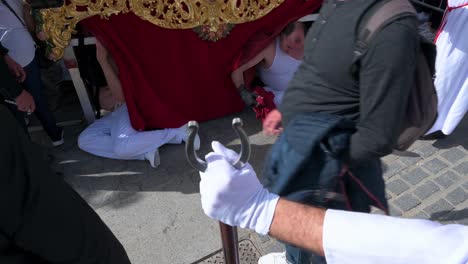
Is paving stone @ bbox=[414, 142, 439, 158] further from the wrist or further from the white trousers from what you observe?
the wrist

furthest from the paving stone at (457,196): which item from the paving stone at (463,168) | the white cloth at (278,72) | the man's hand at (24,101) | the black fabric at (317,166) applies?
the man's hand at (24,101)

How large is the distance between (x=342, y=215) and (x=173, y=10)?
2.45 meters

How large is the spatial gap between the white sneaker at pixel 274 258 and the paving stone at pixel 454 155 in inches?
67.2

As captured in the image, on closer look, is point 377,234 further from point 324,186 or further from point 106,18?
point 106,18

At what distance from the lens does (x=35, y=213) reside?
105 cm

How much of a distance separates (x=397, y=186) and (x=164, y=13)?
220 centimetres

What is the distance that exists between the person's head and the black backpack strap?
1976 millimetres

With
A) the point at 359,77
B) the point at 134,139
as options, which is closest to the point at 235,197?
the point at 359,77

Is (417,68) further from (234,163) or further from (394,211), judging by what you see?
(394,211)

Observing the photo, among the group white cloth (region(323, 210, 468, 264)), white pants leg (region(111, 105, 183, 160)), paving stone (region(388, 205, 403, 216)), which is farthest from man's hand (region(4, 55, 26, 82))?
paving stone (region(388, 205, 403, 216))

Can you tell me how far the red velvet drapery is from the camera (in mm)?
3072

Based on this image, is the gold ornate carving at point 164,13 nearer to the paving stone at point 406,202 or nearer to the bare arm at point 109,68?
the bare arm at point 109,68

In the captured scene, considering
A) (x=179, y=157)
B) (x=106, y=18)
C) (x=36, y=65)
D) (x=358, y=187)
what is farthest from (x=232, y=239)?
(x=36, y=65)

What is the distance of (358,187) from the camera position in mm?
1720
